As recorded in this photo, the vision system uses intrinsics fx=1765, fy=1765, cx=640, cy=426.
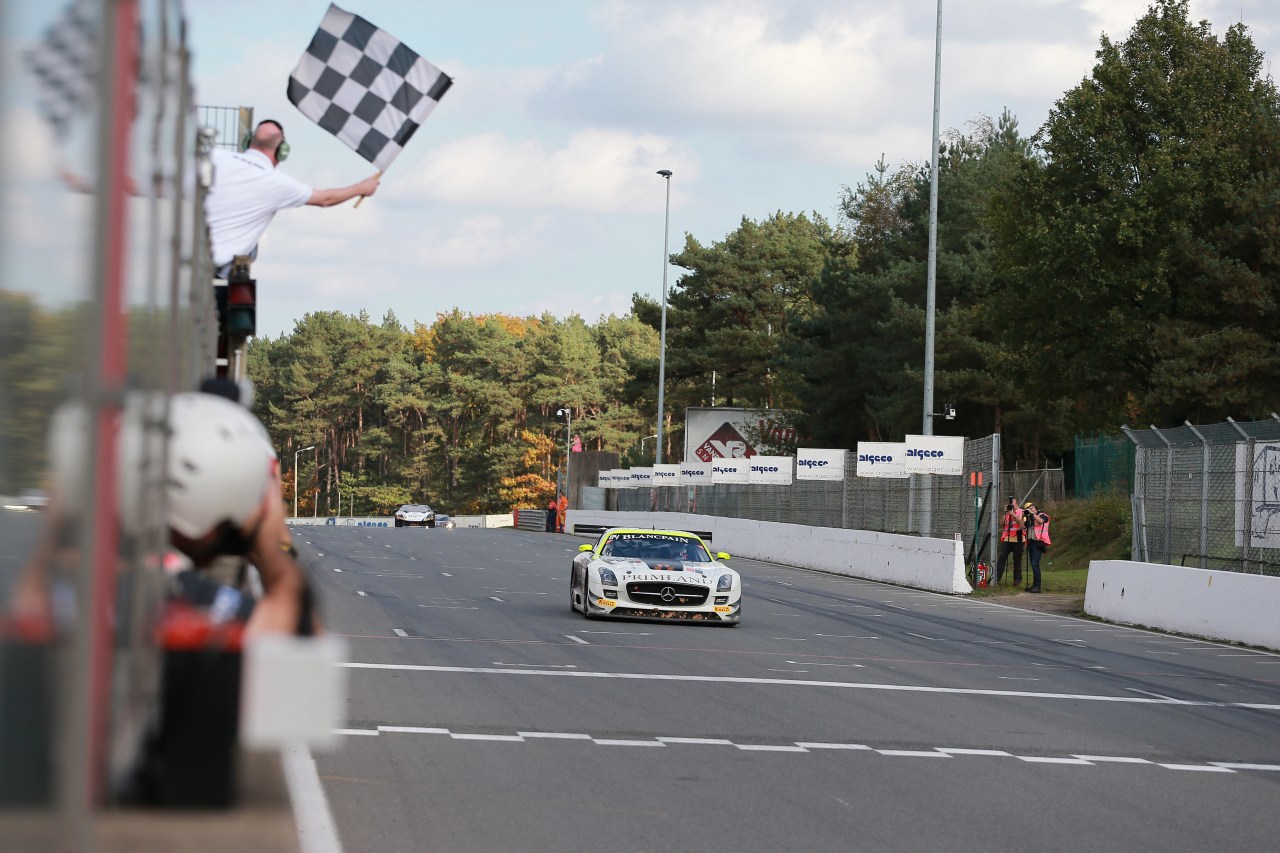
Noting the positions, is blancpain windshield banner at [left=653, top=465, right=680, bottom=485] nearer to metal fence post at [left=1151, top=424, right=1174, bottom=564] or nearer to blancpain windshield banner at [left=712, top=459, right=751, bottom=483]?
blancpain windshield banner at [left=712, top=459, right=751, bottom=483]

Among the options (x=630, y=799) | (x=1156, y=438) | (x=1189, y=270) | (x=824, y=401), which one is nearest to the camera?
(x=630, y=799)

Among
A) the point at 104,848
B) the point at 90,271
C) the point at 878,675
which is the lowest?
the point at 878,675

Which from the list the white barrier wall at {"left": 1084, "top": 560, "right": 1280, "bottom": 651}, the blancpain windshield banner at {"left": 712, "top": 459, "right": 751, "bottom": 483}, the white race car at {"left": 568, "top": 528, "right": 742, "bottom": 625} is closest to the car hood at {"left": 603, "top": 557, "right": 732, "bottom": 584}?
the white race car at {"left": 568, "top": 528, "right": 742, "bottom": 625}

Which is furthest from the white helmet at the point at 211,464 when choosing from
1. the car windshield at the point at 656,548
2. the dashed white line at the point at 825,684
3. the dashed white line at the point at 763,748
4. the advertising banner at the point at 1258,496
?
the advertising banner at the point at 1258,496

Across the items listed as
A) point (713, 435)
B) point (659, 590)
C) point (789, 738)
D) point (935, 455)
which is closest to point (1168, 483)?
point (659, 590)

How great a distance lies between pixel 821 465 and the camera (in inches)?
1768

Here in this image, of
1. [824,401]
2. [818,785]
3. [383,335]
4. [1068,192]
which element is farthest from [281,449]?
[818,785]

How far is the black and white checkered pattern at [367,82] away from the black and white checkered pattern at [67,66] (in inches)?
232

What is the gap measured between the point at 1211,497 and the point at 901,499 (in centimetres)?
1604

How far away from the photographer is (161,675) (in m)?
2.66

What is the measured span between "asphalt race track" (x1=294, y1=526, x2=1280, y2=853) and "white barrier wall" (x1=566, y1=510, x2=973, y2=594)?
35.1ft

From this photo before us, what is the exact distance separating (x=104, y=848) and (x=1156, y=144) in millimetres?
49668

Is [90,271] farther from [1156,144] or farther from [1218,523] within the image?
[1156,144]

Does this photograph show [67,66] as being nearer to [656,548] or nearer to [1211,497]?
[656,548]
